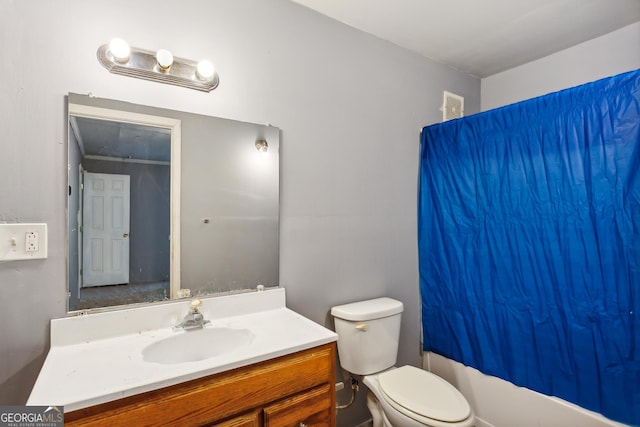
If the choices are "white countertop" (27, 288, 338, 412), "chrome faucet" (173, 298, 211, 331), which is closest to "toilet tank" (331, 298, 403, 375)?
"white countertop" (27, 288, 338, 412)

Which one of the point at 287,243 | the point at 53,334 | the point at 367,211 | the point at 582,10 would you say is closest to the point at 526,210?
the point at 367,211

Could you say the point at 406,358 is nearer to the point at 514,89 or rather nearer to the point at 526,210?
the point at 526,210

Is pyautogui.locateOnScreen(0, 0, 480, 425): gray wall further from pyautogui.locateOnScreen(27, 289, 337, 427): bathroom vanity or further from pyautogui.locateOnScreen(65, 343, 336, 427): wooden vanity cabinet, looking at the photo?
pyautogui.locateOnScreen(65, 343, 336, 427): wooden vanity cabinet

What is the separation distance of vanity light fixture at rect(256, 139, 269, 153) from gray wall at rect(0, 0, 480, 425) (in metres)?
0.10

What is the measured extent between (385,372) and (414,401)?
28 cm

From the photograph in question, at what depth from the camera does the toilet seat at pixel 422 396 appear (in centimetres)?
143

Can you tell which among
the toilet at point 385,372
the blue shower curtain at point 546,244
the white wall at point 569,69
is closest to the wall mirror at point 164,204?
the toilet at point 385,372

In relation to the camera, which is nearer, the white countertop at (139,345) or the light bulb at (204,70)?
the white countertop at (139,345)

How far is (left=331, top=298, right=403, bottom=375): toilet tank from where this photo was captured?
1.75m

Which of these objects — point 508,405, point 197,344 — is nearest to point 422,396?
point 508,405

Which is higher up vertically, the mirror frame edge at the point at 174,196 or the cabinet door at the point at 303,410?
Result: the mirror frame edge at the point at 174,196

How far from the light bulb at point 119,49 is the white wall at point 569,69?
8.14 ft

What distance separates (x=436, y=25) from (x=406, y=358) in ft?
6.81

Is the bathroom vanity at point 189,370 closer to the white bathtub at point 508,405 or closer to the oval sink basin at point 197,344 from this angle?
the oval sink basin at point 197,344
